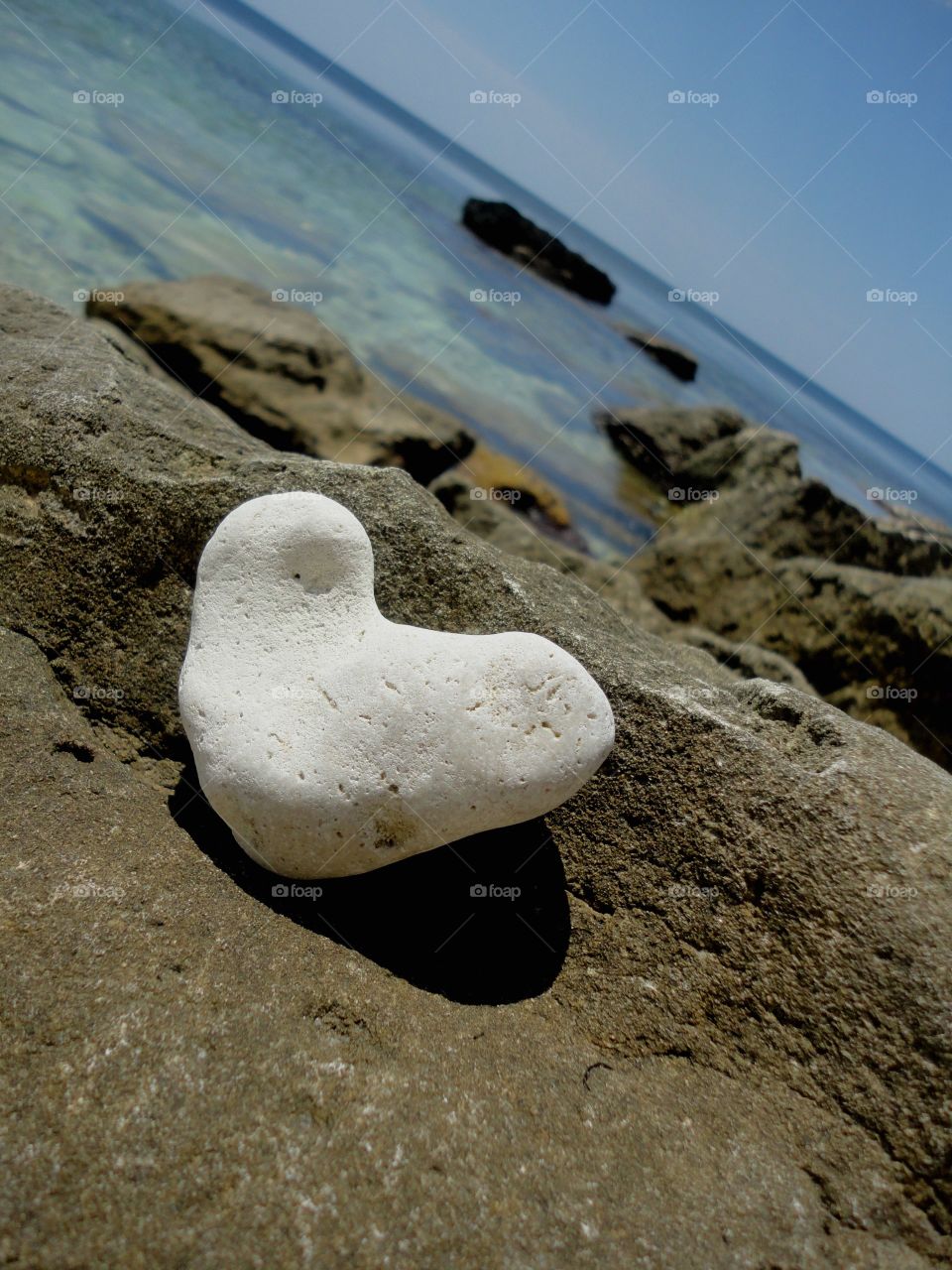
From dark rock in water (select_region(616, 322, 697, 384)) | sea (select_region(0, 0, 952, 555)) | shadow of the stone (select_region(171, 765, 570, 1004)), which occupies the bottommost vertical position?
sea (select_region(0, 0, 952, 555))

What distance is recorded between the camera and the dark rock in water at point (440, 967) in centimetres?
165

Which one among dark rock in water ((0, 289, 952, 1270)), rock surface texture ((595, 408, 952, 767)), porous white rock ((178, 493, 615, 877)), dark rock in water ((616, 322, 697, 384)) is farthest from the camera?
dark rock in water ((616, 322, 697, 384))

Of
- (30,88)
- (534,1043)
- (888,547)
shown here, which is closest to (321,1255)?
(534,1043)

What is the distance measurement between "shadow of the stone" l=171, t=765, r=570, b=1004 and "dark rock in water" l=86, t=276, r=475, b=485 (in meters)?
5.02

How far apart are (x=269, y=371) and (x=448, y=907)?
19.3ft

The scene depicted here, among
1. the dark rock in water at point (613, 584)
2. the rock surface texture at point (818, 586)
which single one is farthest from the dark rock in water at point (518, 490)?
the rock surface texture at point (818, 586)

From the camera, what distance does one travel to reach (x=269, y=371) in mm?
7258

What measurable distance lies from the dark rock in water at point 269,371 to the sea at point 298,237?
1.30 m

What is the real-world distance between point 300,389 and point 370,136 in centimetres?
3524

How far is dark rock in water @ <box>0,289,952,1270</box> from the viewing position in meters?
1.65

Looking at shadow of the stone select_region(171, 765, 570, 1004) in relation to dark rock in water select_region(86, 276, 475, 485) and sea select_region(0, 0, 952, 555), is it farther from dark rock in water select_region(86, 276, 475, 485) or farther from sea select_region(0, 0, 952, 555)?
sea select_region(0, 0, 952, 555)

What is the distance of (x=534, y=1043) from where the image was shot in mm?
2148

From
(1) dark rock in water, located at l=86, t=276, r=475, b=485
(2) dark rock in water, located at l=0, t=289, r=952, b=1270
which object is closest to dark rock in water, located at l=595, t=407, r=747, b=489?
(1) dark rock in water, located at l=86, t=276, r=475, b=485

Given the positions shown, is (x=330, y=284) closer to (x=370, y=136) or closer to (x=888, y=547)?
(x=888, y=547)
